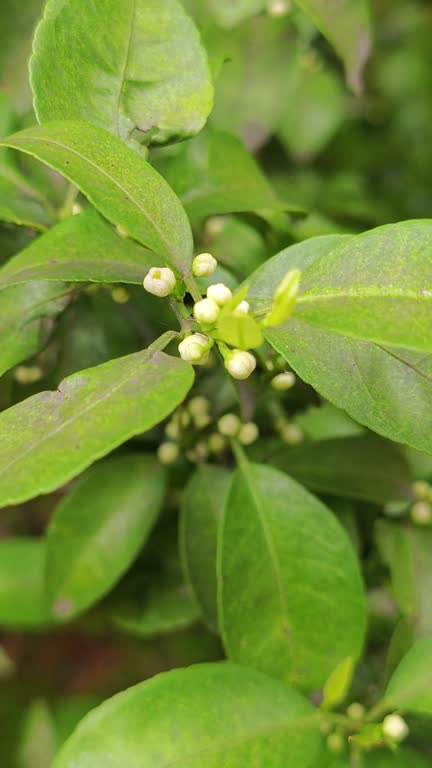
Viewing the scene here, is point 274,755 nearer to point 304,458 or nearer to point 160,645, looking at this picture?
point 304,458

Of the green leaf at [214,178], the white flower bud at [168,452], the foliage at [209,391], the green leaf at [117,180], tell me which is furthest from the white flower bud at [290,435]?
the green leaf at [117,180]

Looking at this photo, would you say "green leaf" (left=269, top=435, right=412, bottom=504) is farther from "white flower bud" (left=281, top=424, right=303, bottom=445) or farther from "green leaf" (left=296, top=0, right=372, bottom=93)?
"green leaf" (left=296, top=0, right=372, bottom=93)

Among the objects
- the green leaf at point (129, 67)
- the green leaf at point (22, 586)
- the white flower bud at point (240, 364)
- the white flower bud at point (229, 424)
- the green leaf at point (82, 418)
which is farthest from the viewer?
the green leaf at point (22, 586)

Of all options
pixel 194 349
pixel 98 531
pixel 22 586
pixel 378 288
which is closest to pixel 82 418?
pixel 194 349

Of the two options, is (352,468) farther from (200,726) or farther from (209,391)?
(200,726)

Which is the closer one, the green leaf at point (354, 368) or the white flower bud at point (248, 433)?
the green leaf at point (354, 368)

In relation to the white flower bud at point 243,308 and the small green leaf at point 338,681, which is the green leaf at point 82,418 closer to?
the white flower bud at point 243,308

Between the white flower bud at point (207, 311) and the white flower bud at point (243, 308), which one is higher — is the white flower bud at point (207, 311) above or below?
above
